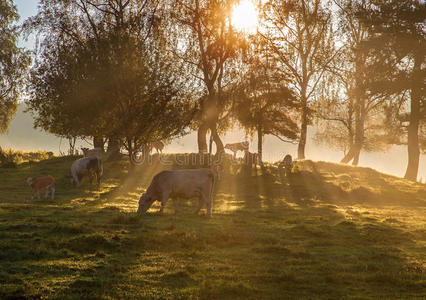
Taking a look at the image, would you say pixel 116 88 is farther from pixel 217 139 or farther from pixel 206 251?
pixel 206 251

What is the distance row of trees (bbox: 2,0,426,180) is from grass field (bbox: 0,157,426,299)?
715 centimetres

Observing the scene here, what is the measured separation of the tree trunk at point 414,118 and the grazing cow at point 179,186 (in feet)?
82.6

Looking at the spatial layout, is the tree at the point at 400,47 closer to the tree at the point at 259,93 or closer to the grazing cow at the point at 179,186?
the tree at the point at 259,93

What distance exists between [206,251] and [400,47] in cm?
3118

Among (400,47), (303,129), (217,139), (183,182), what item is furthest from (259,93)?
(183,182)

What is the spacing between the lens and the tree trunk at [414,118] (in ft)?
120

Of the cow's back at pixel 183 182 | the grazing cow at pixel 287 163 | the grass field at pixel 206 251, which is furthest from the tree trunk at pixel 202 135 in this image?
the cow's back at pixel 183 182

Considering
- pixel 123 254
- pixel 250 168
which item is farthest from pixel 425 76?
pixel 123 254

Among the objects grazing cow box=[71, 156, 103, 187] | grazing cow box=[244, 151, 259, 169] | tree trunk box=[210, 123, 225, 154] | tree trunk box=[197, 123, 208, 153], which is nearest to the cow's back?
grazing cow box=[71, 156, 103, 187]

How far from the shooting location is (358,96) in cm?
3988

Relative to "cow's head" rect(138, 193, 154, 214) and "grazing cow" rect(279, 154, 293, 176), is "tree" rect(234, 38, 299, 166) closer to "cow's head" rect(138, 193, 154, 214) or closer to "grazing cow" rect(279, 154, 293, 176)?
"grazing cow" rect(279, 154, 293, 176)

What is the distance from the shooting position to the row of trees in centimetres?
2922

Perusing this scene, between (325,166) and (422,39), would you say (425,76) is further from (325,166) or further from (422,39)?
(325,166)

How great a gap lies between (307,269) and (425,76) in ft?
101
